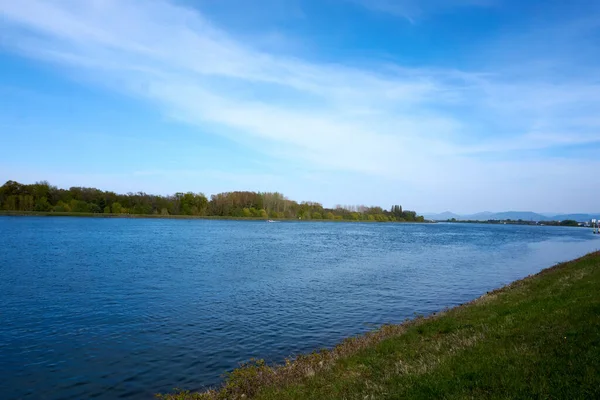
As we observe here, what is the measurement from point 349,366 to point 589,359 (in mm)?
6014

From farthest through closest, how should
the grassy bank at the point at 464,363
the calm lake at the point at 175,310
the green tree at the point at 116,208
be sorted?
Result: the green tree at the point at 116,208 < the calm lake at the point at 175,310 < the grassy bank at the point at 464,363

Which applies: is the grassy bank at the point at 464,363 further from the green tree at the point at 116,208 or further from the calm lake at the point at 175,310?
the green tree at the point at 116,208

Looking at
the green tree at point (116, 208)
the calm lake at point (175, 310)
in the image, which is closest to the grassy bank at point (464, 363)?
the calm lake at point (175, 310)

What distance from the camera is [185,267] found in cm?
3809

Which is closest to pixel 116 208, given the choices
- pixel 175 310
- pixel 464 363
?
pixel 175 310

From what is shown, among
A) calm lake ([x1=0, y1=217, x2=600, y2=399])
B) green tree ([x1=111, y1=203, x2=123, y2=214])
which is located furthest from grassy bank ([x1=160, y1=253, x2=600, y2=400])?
green tree ([x1=111, y1=203, x2=123, y2=214])

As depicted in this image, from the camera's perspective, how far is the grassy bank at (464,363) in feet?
25.0

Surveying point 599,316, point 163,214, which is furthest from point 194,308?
point 163,214

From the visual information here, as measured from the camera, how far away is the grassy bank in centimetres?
761

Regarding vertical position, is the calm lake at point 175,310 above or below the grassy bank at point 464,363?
below

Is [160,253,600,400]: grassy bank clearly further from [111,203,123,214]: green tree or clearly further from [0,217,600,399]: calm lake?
[111,203,123,214]: green tree

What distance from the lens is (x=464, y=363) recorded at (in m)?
9.44

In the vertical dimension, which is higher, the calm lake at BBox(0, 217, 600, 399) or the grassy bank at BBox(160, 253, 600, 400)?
the grassy bank at BBox(160, 253, 600, 400)

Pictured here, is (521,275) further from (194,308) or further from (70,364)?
(70,364)
